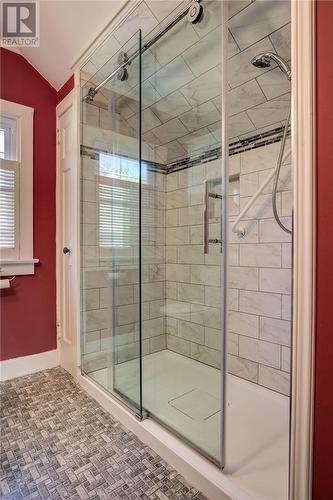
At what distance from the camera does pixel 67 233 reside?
2.35 m

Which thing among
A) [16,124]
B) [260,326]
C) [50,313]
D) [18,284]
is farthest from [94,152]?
[260,326]

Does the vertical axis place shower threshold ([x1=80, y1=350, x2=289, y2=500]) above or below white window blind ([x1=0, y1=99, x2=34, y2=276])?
below

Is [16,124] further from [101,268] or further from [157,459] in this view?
[157,459]

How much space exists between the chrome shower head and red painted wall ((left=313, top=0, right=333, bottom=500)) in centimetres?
63

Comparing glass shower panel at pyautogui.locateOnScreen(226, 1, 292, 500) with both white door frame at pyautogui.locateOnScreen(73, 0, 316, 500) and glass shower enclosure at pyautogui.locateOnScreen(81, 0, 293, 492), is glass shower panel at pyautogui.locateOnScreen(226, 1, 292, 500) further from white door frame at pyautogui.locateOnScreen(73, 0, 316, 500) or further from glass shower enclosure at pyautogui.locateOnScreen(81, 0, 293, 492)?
white door frame at pyautogui.locateOnScreen(73, 0, 316, 500)

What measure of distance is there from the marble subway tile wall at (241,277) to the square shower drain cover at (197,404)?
19 cm

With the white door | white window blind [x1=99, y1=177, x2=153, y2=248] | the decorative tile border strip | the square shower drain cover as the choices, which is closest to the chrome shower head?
the decorative tile border strip

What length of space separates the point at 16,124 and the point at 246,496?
9.13 ft

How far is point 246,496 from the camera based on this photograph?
1.07 metres

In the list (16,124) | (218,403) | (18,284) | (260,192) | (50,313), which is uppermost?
(16,124)

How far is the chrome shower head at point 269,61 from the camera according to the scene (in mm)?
1400

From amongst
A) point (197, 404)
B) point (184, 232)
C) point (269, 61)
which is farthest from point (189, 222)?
point (197, 404)

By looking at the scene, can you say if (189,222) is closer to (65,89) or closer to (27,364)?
(65,89)

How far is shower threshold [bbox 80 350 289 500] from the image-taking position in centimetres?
120
